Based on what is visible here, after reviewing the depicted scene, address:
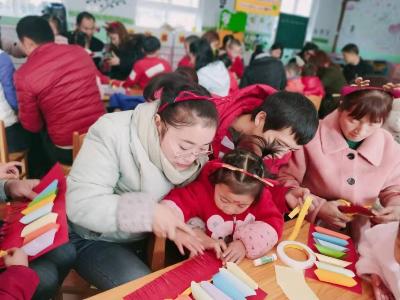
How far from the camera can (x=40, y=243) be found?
104cm

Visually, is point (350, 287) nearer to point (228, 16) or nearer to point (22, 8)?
point (22, 8)

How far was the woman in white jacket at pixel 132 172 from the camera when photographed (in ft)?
3.73

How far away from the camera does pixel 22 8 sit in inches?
170

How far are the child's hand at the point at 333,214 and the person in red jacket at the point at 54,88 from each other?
1776 millimetres

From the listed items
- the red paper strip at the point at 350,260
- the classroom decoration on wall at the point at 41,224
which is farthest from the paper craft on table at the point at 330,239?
the classroom decoration on wall at the point at 41,224

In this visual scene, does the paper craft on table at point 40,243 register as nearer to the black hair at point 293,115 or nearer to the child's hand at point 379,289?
the black hair at point 293,115

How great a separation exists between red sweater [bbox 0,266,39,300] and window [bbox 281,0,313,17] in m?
7.26

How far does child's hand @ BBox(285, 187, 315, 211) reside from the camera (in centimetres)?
150

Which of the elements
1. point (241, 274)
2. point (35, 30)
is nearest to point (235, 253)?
point (241, 274)

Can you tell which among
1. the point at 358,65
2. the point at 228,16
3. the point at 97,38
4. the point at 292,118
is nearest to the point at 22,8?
the point at 97,38

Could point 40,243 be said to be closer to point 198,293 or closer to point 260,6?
point 198,293

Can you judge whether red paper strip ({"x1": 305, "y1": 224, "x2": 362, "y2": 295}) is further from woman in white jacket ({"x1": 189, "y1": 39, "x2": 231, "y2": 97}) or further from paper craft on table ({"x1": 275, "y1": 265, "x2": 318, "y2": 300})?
woman in white jacket ({"x1": 189, "y1": 39, "x2": 231, "y2": 97})

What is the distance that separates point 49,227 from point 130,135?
42cm

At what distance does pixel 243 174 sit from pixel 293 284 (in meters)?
0.40
